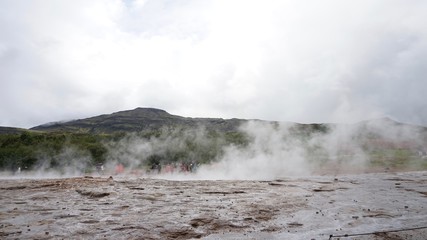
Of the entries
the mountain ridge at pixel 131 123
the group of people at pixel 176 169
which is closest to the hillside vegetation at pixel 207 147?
the group of people at pixel 176 169

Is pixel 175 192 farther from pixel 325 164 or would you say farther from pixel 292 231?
pixel 325 164

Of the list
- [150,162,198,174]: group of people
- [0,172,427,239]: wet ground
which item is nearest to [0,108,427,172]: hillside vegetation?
[150,162,198,174]: group of people

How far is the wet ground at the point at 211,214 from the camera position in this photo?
29.7 feet

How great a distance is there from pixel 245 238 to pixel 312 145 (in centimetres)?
3398

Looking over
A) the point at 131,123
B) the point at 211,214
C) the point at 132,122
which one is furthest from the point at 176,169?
the point at 132,122

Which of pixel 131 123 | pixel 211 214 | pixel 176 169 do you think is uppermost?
pixel 131 123

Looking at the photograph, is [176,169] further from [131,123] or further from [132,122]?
[132,122]

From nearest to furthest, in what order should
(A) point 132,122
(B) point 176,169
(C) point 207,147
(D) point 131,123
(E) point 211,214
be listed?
(E) point 211,214, (B) point 176,169, (C) point 207,147, (D) point 131,123, (A) point 132,122

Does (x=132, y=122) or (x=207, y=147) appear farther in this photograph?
(x=132, y=122)

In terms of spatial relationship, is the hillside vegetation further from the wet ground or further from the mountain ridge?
the mountain ridge

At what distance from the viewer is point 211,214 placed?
37.5 ft

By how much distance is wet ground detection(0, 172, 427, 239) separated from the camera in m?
9.05

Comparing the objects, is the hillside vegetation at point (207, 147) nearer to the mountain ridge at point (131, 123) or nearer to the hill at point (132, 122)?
the mountain ridge at point (131, 123)

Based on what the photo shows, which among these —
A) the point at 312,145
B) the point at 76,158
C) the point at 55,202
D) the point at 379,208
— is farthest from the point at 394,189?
the point at 76,158
